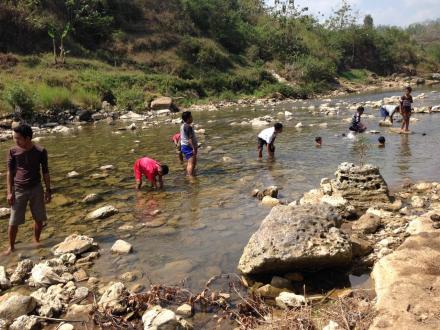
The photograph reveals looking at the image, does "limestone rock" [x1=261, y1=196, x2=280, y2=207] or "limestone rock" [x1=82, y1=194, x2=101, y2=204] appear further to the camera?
"limestone rock" [x1=82, y1=194, x2=101, y2=204]

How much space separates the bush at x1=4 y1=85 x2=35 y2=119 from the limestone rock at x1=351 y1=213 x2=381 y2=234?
2194cm

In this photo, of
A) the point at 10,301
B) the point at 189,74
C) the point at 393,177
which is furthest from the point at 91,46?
the point at 10,301

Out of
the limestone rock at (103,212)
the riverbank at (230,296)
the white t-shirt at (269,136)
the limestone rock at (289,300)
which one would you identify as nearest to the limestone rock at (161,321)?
the riverbank at (230,296)

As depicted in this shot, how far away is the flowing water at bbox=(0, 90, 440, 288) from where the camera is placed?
605 cm

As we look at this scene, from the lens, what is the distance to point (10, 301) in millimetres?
4602

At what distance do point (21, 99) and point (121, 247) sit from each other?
67.5ft

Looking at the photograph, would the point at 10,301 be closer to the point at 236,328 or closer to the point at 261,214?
the point at 236,328

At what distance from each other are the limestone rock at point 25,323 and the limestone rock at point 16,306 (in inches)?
6.5

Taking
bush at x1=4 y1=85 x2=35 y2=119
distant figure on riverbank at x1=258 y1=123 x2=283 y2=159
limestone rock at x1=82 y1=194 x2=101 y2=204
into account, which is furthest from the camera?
bush at x1=4 y1=85 x2=35 y2=119

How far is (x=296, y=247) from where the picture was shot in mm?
5008

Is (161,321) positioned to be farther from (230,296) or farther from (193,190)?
(193,190)

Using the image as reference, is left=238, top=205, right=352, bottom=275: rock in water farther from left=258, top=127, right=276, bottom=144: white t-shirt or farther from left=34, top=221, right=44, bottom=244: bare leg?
left=258, top=127, right=276, bottom=144: white t-shirt

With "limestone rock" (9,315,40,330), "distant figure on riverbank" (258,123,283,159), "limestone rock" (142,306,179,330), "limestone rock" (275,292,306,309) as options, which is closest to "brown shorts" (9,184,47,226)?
"limestone rock" (9,315,40,330)

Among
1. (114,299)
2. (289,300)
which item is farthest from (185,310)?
(289,300)
